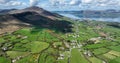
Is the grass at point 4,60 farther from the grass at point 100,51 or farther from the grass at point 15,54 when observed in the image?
the grass at point 100,51

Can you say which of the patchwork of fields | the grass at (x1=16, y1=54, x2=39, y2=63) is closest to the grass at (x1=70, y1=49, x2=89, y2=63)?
the patchwork of fields

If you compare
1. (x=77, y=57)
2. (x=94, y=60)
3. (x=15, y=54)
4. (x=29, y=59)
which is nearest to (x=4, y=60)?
(x=15, y=54)

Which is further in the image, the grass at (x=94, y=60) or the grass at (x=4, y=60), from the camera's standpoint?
the grass at (x=4, y=60)

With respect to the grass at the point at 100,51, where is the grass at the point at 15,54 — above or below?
above

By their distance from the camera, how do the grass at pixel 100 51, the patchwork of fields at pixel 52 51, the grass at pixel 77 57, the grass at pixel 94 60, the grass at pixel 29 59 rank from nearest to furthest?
the grass at pixel 77 57 < the grass at pixel 94 60 < the grass at pixel 29 59 < the patchwork of fields at pixel 52 51 < the grass at pixel 100 51

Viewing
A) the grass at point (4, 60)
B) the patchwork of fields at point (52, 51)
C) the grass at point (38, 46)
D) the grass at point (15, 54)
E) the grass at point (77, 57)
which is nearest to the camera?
the grass at point (77, 57)

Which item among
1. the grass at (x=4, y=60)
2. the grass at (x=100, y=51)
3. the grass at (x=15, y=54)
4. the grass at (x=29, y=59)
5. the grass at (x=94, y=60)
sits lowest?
the grass at (x=100, y=51)

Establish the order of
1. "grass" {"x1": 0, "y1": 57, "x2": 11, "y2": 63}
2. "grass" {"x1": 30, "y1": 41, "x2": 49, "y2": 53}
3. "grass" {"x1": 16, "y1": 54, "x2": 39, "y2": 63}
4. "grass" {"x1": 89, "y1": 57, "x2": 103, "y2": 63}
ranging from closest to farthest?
"grass" {"x1": 89, "y1": 57, "x2": 103, "y2": 63}
"grass" {"x1": 16, "y1": 54, "x2": 39, "y2": 63}
"grass" {"x1": 0, "y1": 57, "x2": 11, "y2": 63}
"grass" {"x1": 30, "y1": 41, "x2": 49, "y2": 53}

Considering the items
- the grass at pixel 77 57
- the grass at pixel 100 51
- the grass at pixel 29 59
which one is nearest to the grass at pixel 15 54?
the grass at pixel 29 59

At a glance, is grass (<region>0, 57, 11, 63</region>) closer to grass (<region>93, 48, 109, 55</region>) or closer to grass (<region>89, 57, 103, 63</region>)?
grass (<region>89, 57, 103, 63</region>)

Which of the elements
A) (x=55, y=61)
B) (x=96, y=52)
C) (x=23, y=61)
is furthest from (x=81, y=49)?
(x=23, y=61)

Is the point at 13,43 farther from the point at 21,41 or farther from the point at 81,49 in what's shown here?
the point at 81,49
